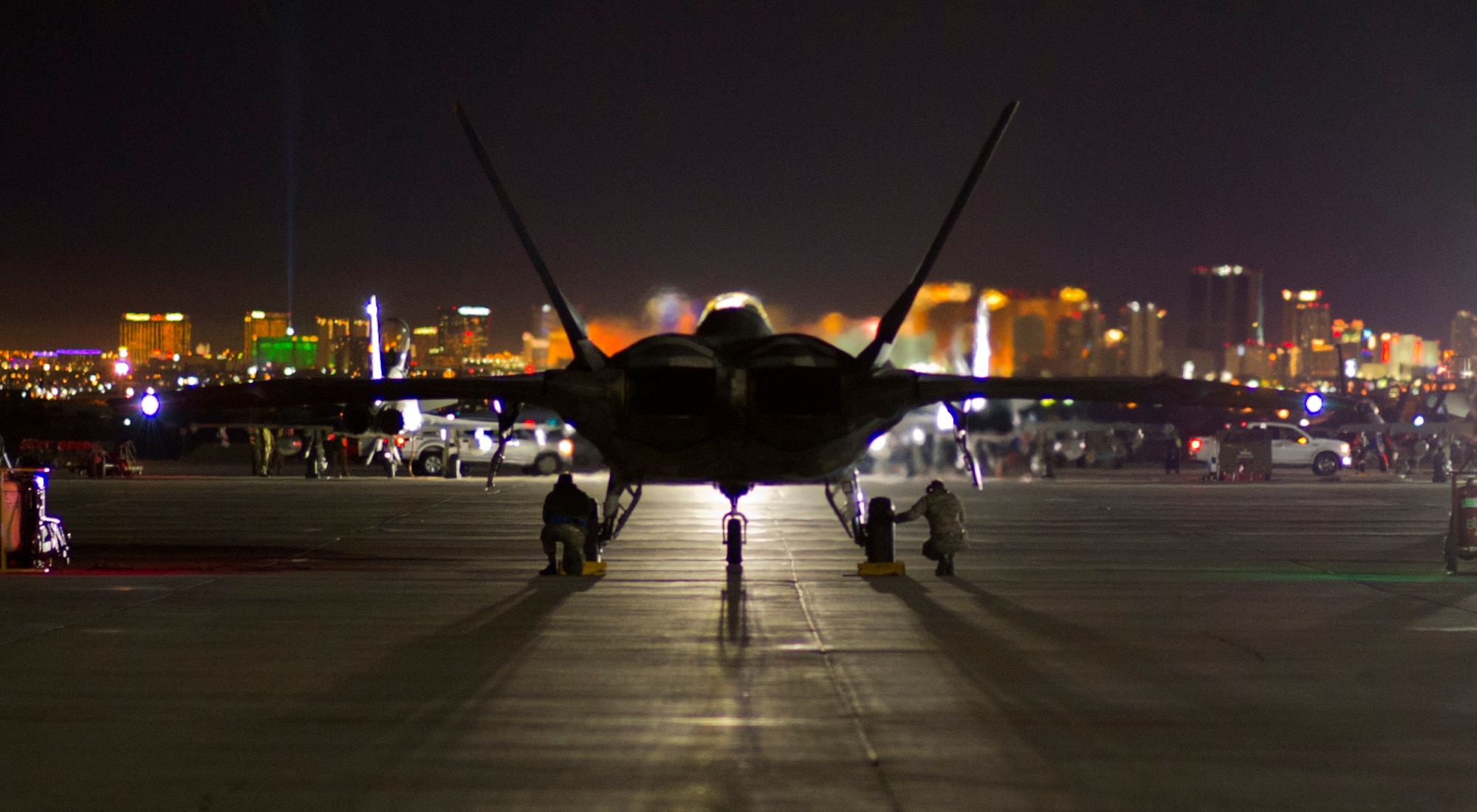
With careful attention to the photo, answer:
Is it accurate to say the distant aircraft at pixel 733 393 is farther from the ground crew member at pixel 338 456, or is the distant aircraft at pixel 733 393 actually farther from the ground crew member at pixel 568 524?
the ground crew member at pixel 338 456

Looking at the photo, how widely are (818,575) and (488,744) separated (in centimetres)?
961

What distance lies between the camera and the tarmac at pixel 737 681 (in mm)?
7379

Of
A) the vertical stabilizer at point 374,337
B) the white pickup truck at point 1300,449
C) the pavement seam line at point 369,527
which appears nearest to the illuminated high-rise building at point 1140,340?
the pavement seam line at point 369,527

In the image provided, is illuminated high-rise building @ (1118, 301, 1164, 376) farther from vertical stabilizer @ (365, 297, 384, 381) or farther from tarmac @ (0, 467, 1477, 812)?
vertical stabilizer @ (365, 297, 384, 381)

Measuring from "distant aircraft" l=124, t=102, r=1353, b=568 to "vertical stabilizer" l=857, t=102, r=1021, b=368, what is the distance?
2 centimetres

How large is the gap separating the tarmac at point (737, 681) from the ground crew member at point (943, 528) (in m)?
0.63

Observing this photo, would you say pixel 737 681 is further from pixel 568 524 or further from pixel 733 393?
pixel 568 524

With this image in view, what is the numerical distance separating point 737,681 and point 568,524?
6994 mm

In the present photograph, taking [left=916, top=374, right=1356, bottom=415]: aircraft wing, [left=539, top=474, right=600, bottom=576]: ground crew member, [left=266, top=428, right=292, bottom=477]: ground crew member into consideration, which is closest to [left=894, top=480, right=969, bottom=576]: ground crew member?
[left=916, top=374, right=1356, bottom=415]: aircraft wing

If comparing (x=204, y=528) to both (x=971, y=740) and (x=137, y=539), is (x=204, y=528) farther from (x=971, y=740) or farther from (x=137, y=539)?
(x=971, y=740)

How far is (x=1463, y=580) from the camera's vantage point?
17281 millimetres

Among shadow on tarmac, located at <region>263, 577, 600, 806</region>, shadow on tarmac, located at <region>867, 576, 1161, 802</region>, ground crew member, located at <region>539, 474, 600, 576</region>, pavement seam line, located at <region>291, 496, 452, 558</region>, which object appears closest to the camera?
shadow on tarmac, located at <region>867, 576, 1161, 802</region>

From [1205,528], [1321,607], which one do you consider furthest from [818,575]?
[1205,528]

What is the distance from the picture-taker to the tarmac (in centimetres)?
738
